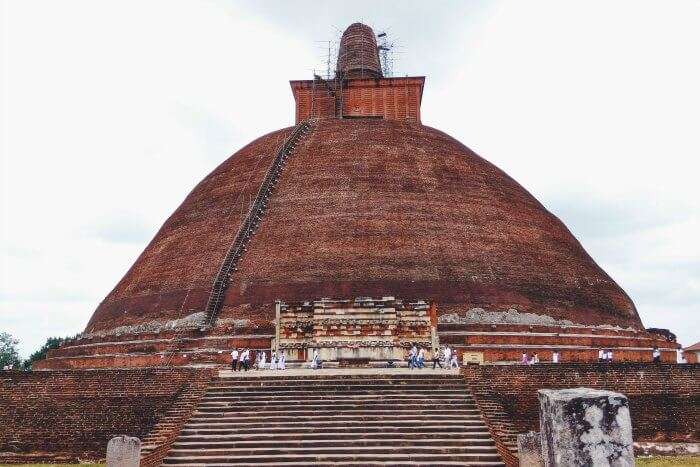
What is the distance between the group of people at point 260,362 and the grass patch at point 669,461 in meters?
6.81

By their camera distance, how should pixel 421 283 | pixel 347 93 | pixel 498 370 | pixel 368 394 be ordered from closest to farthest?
1. pixel 368 394
2. pixel 498 370
3. pixel 421 283
4. pixel 347 93

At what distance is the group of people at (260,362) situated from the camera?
44.5ft

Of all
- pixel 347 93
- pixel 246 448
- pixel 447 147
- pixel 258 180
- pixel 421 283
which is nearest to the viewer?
pixel 246 448

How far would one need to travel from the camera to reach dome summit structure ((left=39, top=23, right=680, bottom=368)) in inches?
610

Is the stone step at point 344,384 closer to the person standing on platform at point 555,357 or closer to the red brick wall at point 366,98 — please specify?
the person standing on platform at point 555,357

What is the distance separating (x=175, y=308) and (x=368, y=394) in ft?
23.6

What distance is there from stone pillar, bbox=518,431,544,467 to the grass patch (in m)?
2.66

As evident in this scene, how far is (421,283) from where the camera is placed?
1565 cm

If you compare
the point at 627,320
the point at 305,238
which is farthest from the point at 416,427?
the point at 627,320

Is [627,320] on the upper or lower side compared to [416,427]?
upper

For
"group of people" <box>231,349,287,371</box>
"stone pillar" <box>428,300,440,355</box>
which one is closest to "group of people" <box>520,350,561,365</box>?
"stone pillar" <box>428,300,440,355</box>

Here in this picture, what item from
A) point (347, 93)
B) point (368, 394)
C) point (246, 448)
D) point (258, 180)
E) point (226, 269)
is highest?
point (347, 93)

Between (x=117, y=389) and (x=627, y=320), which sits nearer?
(x=117, y=389)

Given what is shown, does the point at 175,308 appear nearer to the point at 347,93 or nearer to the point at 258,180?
the point at 258,180
